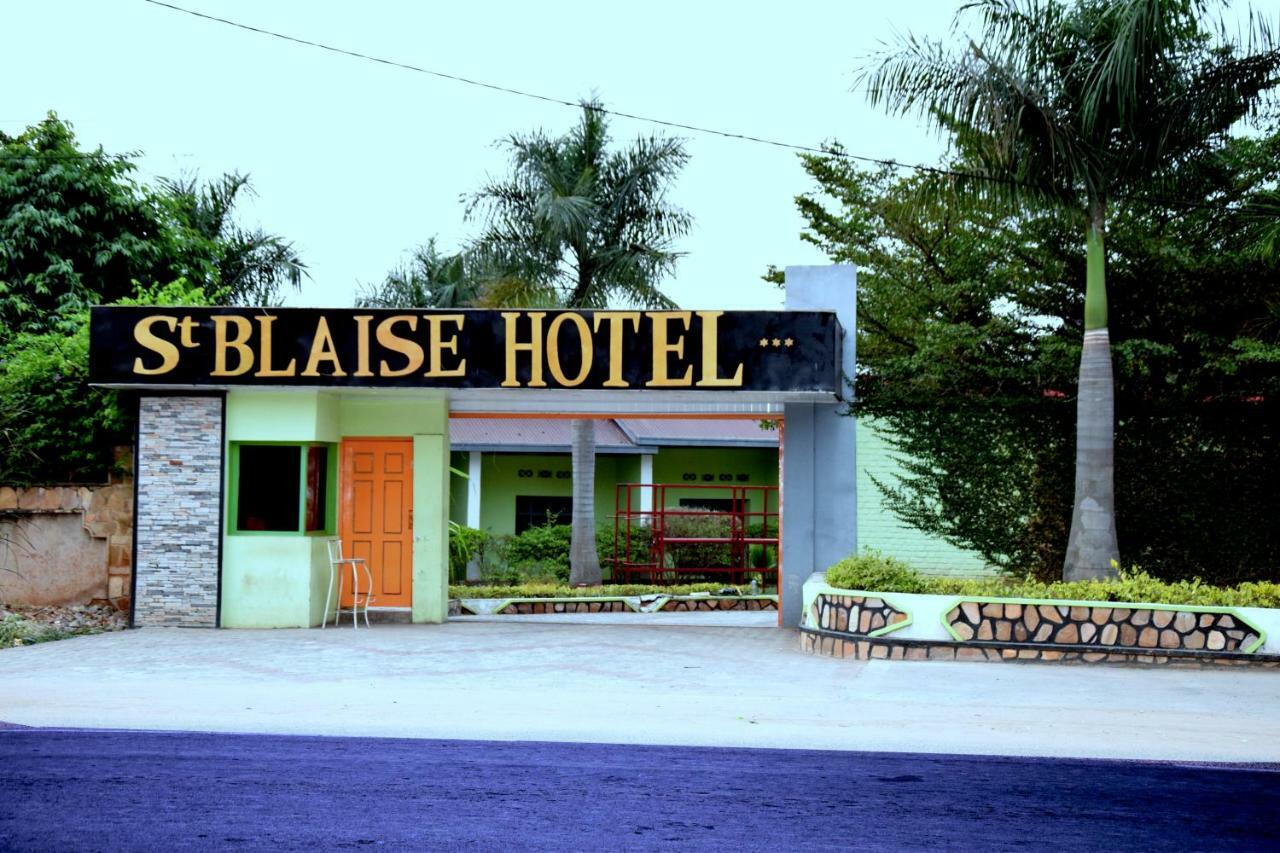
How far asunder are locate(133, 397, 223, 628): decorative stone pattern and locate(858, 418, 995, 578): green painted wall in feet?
29.1

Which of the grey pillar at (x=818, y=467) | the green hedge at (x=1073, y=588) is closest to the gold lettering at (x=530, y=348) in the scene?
the grey pillar at (x=818, y=467)

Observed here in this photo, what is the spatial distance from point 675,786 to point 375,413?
38.0 ft

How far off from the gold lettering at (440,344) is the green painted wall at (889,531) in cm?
582

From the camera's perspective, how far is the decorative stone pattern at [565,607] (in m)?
22.1

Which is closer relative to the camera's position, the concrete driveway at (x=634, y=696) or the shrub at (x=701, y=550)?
the concrete driveway at (x=634, y=696)

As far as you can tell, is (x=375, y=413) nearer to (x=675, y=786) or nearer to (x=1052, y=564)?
(x=1052, y=564)

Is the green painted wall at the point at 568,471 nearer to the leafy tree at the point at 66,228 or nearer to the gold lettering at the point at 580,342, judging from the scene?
the leafy tree at the point at 66,228

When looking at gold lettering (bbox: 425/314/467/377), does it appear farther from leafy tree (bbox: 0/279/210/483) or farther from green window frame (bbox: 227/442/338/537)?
leafy tree (bbox: 0/279/210/483)

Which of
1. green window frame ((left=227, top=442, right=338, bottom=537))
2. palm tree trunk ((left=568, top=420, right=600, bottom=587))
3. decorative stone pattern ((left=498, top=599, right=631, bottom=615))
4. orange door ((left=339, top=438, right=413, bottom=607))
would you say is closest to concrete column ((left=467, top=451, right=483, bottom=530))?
palm tree trunk ((left=568, top=420, right=600, bottom=587))

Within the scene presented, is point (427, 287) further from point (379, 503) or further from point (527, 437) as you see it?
point (379, 503)

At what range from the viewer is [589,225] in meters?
26.8

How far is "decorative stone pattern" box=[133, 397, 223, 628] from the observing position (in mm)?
17500

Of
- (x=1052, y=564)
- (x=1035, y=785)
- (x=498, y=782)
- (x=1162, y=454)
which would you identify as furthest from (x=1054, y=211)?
(x=498, y=782)

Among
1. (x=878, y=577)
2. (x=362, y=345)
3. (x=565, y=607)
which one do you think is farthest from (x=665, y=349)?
(x=565, y=607)
